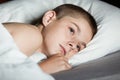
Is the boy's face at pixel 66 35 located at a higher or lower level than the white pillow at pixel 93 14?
higher

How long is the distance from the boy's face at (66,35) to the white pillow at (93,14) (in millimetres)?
42

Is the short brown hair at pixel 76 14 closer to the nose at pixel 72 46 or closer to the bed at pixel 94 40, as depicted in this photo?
the bed at pixel 94 40

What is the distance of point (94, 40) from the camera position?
134 centimetres

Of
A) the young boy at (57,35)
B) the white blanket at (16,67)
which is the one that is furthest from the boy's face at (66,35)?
the white blanket at (16,67)

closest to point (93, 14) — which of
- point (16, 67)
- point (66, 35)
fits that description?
point (66, 35)

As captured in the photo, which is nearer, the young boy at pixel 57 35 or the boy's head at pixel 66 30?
the young boy at pixel 57 35

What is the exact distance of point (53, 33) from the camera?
1245 millimetres

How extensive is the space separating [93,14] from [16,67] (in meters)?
0.69

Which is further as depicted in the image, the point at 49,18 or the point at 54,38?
the point at 49,18

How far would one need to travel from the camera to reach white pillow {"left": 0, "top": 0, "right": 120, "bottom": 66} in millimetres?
1312

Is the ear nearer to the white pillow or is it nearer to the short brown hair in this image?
the short brown hair

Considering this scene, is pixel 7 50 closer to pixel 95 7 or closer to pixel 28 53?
pixel 28 53

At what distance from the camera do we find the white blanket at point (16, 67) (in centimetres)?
89

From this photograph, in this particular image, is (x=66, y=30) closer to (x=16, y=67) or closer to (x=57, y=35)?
(x=57, y=35)
